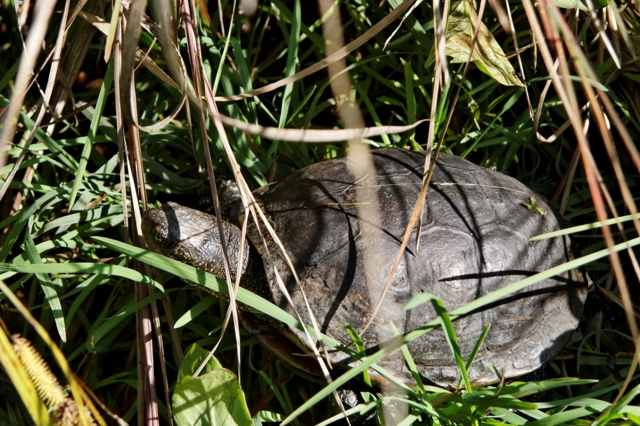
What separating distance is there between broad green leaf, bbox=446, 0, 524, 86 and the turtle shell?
1.25 feet

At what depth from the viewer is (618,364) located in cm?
214

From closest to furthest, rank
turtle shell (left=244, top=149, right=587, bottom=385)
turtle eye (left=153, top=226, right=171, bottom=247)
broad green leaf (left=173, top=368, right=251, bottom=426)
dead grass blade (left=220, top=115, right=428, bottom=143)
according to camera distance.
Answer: dead grass blade (left=220, top=115, right=428, bottom=143) < broad green leaf (left=173, top=368, right=251, bottom=426) < turtle shell (left=244, top=149, right=587, bottom=385) < turtle eye (left=153, top=226, right=171, bottom=247)

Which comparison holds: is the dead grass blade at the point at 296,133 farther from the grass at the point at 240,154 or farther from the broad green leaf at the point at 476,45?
the broad green leaf at the point at 476,45

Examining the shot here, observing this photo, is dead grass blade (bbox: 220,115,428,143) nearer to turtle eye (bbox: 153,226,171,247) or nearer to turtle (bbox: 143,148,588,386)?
turtle (bbox: 143,148,588,386)

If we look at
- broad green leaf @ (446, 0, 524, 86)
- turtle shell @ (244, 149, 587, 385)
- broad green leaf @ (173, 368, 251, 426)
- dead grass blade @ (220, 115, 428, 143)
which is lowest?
broad green leaf @ (173, 368, 251, 426)

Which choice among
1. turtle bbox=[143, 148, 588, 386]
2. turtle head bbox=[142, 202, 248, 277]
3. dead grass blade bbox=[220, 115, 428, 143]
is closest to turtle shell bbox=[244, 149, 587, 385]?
turtle bbox=[143, 148, 588, 386]

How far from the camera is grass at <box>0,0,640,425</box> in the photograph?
1972mm

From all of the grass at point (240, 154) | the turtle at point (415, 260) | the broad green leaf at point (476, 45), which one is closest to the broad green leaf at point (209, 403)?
the grass at point (240, 154)

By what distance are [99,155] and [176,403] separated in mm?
1212

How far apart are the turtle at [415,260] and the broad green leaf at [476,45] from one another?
0.35m

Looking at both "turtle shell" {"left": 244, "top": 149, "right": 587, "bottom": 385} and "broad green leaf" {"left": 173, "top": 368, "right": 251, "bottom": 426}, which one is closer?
"broad green leaf" {"left": 173, "top": 368, "right": 251, "bottom": 426}

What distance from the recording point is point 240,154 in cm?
231

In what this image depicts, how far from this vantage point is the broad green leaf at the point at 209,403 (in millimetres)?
1677

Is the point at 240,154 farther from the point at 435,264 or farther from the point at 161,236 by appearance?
the point at 435,264
